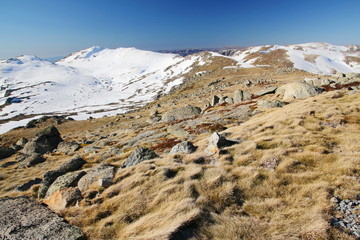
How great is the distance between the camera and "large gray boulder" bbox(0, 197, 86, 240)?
593 cm

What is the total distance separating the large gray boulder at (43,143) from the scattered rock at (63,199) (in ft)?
104

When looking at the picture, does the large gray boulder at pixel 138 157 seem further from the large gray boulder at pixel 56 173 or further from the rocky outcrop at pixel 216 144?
the large gray boulder at pixel 56 173

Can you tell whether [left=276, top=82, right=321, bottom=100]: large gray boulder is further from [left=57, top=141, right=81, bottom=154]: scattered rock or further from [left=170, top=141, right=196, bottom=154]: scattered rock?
[left=57, top=141, right=81, bottom=154]: scattered rock

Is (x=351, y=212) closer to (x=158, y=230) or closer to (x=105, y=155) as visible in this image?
(x=158, y=230)

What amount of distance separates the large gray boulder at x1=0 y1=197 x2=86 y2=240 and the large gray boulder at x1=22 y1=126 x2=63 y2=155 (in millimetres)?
31588

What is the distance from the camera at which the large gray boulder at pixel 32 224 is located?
19.5 ft

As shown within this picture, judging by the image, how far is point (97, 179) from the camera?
31.7 feet

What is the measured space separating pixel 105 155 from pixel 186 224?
16273 millimetres

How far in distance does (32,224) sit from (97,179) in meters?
3.30

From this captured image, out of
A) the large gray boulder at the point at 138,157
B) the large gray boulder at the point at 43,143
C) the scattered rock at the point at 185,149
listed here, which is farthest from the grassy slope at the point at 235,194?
the large gray boulder at the point at 43,143

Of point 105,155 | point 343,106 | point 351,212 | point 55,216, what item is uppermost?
point 343,106

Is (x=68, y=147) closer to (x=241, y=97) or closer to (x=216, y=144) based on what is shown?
(x=216, y=144)

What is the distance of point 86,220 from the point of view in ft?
21.9

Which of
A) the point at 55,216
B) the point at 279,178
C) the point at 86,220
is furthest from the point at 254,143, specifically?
the point at 55,216
